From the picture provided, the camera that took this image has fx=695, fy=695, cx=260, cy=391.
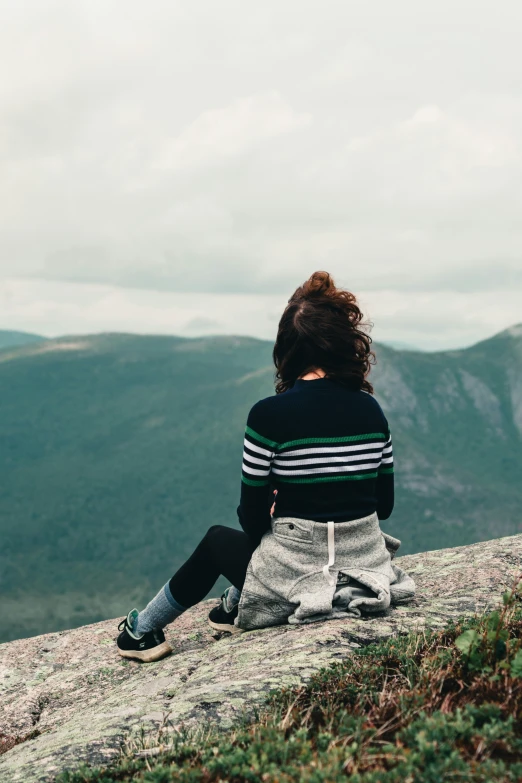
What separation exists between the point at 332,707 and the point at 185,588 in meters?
3.09

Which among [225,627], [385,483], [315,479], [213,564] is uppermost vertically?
[315,479]

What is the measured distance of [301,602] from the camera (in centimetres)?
650

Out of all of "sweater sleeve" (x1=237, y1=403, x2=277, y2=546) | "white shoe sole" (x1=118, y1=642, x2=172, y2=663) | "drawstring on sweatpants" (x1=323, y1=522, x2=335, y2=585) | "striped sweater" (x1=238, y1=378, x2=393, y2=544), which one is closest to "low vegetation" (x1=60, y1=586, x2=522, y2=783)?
"drawstring on sweatpants" (x1=323, y1=522, x2=335, y2=585)

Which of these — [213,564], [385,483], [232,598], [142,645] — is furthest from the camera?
[142,645]

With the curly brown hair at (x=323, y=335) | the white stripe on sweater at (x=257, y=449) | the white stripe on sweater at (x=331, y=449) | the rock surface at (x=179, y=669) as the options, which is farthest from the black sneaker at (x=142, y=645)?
the curly brown hair at (x=323, y=335)

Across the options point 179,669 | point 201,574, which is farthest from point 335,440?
point 179,669

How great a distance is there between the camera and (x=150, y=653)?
7965mm

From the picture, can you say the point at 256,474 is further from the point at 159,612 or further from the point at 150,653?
the point at 150,653

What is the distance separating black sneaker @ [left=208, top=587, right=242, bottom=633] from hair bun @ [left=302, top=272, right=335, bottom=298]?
12.0ft

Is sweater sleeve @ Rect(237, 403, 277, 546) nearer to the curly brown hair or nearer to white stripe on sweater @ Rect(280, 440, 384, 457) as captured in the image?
white stripe on sweater @ Rect(280, 440, 384, 457)

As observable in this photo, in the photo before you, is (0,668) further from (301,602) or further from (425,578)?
(425,578)

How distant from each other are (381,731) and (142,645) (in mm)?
4527

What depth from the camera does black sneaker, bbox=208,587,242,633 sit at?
8016 millimetres

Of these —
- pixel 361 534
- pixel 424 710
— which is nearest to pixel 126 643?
pixel 361 534
